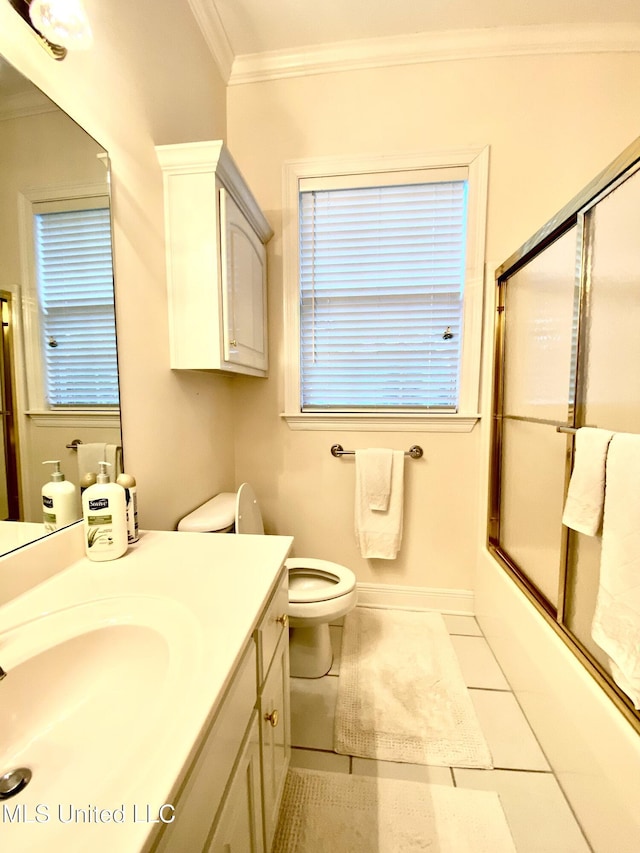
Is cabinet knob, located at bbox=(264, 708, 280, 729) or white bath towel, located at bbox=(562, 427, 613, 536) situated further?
white bath towel, located at bbox=(562, 427, 613, 536)

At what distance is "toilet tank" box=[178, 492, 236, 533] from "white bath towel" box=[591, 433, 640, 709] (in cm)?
122

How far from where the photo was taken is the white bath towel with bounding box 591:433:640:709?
0.83 metres

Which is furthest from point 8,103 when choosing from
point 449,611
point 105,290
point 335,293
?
point 449,611

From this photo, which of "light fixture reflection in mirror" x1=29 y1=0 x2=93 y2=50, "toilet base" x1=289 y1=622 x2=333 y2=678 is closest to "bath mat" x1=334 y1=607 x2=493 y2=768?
"toilet base" x1=289 y1=622 x2=333 y2=678

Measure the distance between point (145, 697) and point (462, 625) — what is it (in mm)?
1763

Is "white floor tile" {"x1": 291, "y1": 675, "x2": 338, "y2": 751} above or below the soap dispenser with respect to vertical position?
below

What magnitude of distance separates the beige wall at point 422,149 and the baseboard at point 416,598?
5 centimetres

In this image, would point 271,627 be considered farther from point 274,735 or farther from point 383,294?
point 383,294

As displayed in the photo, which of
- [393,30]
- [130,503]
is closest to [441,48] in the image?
[393,30]

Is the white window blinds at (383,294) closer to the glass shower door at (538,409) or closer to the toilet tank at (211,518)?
the glass shower door at (538,409)

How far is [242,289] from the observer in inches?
57.9

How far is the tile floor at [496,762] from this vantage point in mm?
995

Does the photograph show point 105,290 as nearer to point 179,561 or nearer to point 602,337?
point 179,561

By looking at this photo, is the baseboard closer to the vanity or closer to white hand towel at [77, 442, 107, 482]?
the vanity
